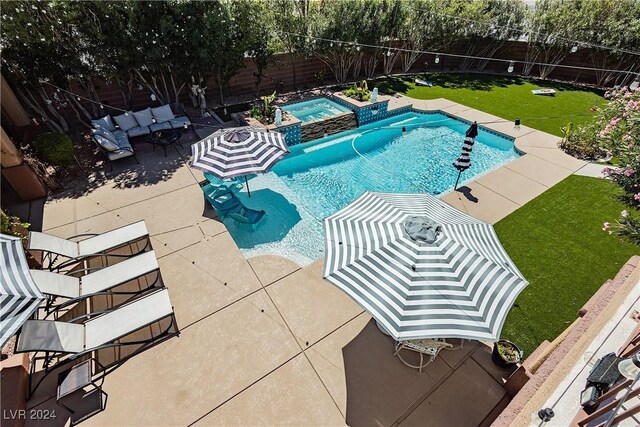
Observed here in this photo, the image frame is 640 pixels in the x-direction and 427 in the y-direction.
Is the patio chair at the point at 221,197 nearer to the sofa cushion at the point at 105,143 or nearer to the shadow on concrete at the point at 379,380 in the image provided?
the sofa cushion at the point at 105,143

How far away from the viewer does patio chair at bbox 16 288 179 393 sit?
5.13 m

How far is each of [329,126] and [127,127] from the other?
917cm

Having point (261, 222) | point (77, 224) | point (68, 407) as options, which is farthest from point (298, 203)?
point (68, 407)

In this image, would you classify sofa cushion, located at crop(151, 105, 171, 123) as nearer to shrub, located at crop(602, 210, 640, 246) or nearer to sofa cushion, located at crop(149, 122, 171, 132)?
sofa cushion, located at crop(149, 122, 171, 132)

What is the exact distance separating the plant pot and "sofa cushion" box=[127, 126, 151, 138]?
14474 millimetres

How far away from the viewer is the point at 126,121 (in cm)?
1286

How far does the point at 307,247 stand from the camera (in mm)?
9125

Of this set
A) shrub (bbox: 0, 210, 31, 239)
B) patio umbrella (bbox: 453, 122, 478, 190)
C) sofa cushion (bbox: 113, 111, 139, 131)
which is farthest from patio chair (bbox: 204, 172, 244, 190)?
patio umbrella (bbox: 453, 122, 478, 190)

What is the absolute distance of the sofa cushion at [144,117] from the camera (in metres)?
13.1

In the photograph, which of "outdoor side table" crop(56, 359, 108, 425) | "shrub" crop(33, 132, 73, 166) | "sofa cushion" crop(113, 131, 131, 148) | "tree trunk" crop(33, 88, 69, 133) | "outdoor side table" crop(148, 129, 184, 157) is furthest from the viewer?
"outdoor side table" crop(148, 129, 184, 157)

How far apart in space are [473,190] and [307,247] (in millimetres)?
6678

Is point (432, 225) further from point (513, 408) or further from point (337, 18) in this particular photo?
point (337, 18)

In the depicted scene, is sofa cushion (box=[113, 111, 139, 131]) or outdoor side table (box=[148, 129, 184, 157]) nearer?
outdoor side table (box=[148, 129, 184, 157])

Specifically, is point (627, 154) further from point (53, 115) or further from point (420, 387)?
point (53, 115)
